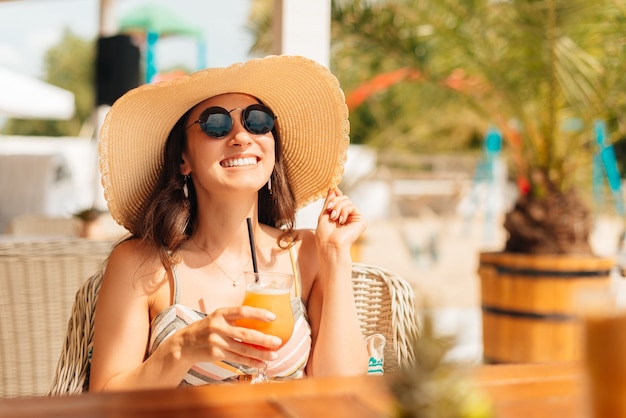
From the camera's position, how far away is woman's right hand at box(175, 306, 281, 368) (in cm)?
152

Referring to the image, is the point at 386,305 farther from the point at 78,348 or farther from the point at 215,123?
the point at 78,348

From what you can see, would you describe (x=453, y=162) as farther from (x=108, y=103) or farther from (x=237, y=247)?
(x=237, y=247)

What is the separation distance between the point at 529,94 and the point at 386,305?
3.97 metres

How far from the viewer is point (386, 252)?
11.5 m

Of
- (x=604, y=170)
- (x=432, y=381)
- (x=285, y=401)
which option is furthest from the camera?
(x=604, y=170)

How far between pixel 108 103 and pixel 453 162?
1104 cm

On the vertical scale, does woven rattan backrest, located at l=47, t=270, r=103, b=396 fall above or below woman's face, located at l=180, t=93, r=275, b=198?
below

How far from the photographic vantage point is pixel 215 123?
1.98 metres

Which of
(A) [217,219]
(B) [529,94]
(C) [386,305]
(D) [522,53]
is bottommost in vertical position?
(C) [386,305]

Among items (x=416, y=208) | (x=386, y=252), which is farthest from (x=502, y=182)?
(x=386, y=252)

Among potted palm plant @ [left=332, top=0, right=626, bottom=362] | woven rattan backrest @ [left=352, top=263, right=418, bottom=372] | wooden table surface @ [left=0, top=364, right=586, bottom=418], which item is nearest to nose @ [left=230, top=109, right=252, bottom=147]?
woven rattan backrest @ [left=352, top=263, right=418, bottom=372]

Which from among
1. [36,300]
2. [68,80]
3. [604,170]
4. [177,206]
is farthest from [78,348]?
[68,80]

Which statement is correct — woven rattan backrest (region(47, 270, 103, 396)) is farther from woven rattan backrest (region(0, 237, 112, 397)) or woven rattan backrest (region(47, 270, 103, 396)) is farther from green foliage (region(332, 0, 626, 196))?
green foliage (region(332, 0, 626, 196))

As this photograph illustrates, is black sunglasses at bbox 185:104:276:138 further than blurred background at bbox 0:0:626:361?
No
